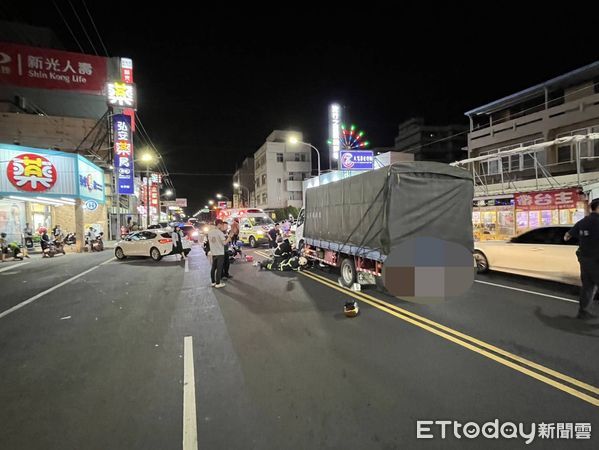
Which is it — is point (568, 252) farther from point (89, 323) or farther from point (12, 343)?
point (12, 343)

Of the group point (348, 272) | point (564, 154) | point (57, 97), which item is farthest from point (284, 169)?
point (348, 272)

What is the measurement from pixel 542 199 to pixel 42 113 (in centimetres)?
4266

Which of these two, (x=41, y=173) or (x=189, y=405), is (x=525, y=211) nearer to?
(x=189, y=405)

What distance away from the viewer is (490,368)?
13.1ft

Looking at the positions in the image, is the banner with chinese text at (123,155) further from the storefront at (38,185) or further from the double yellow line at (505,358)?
the double yellow line at (505,358)

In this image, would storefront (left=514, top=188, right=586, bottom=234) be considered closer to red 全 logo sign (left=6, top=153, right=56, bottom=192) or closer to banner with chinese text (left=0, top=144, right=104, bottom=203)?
banner with chinese text (left=0, top=144, right=104, bottom=203)

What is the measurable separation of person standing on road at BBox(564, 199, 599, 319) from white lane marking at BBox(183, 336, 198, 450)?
6.14 m

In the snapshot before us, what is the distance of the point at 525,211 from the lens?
57.5 feet

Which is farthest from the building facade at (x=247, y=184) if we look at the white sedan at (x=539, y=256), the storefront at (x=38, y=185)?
the white sedan at (x=539, y=256)

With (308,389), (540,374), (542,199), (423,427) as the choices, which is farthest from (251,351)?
(542,199)

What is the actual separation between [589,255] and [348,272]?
4.74 metres

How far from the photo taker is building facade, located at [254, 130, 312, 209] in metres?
53.1

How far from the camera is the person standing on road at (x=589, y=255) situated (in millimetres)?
5414

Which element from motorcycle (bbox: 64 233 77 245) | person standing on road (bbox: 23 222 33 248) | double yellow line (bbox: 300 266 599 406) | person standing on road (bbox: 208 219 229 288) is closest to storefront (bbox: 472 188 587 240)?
double yellow line (bbox: 300 266 599 406)
